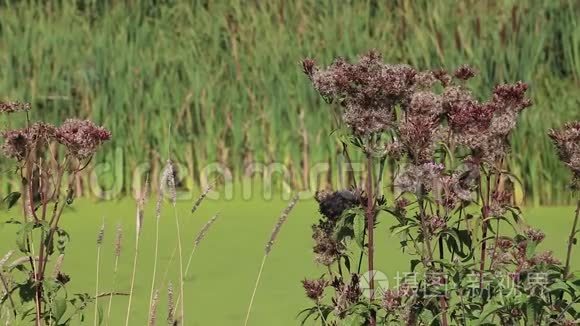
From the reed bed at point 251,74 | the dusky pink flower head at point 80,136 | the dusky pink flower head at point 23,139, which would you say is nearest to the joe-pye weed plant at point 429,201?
the dusky pink flower head at point 80,136

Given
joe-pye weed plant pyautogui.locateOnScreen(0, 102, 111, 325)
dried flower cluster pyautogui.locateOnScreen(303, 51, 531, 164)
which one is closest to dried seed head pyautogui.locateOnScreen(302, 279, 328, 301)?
dried flower cluster pyautogui.locateOnScreen(303, 51, 531, 164)

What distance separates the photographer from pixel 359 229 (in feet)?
9.16

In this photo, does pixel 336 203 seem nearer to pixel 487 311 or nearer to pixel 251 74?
pixel 487 311

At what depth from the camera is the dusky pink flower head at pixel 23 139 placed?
3.10 meters

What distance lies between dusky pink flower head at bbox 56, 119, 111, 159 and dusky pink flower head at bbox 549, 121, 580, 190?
1.11 metres

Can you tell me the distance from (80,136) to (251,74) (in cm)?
322

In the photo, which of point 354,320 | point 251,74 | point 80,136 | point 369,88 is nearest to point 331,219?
point 354,320

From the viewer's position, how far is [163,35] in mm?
6352

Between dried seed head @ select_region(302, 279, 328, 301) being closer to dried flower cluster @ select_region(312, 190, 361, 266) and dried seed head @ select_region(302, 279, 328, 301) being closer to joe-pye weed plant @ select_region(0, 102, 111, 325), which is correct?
dried flower cluster @ select_region(312, 190, 361, 266)

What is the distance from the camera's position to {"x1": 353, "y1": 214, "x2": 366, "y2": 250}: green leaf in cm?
278

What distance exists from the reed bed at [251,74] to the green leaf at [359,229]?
297 centimetres

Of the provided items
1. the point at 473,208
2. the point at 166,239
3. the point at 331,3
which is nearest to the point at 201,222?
the point at 166,239

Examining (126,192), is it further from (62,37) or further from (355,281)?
(355,281)

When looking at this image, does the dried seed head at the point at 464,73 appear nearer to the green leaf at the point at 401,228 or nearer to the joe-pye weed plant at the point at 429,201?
the joe-pye weed plant at the point at 429,201
